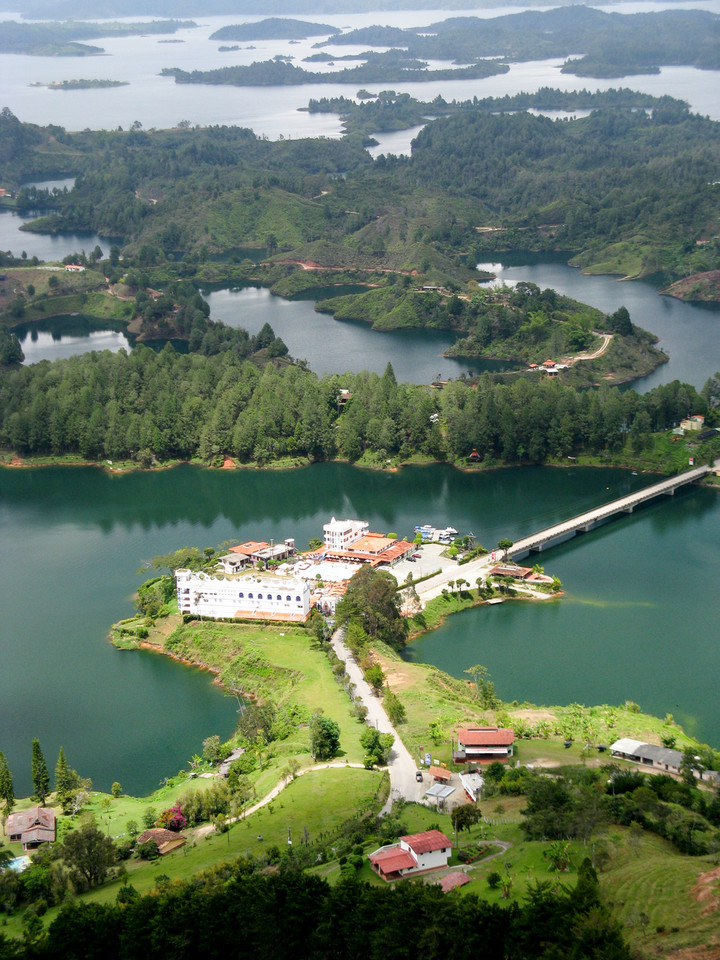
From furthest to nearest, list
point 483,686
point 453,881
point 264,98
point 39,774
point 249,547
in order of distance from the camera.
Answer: point 264,98 → point 249,547 → point 483,686 → point 39,774 → point 453,881

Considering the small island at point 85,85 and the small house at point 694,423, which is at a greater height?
the small island at point 85,85

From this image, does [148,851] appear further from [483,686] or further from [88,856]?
[483,686]

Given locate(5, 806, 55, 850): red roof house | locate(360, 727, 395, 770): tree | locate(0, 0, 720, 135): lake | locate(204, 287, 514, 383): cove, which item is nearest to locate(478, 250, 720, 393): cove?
locate(204, 287, 514, 383): cove

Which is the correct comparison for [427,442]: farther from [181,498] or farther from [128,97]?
[128,97]

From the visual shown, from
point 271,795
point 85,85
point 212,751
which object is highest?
point 85,85

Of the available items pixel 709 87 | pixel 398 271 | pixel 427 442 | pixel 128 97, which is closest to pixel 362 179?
pixel 398 271

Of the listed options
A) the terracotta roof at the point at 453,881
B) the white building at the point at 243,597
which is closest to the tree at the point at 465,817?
the terracotta roof at the point at 453,881

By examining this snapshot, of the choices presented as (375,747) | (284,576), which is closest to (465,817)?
(375,747)

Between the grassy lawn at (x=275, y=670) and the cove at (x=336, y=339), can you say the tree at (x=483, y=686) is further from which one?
the cove at (x=336, y=339)
